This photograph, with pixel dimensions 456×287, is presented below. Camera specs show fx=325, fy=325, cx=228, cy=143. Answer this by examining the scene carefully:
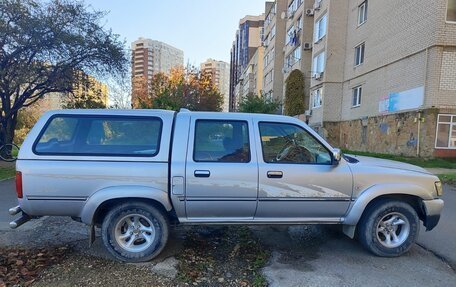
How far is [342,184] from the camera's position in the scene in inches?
165

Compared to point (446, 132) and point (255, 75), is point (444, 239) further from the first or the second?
point (255, 75)

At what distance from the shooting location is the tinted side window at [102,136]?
3996 mm

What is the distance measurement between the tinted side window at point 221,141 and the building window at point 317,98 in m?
24.6

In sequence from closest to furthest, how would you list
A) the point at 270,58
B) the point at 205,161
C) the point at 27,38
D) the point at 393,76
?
the point at 205,161 → the point at 27,38 → the point at 393,76 → the point at 270,58

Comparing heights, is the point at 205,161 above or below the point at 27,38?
below

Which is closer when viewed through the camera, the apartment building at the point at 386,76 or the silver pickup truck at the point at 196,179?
the silver pickup truck at the point at 196,179

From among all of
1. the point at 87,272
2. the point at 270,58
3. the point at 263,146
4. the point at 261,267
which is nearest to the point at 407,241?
the point at 261,267

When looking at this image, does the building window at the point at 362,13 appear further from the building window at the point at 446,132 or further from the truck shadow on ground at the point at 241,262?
the truck shadow on ground at the point at 241,262

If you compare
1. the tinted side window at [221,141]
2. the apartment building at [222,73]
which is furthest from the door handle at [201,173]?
the apartment building at [222,73]

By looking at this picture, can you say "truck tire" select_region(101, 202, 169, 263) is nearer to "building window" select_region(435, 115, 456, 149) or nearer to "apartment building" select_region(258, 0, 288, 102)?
"building window" select_region(435, 115, 456, 149)

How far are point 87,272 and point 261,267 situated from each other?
2043mm

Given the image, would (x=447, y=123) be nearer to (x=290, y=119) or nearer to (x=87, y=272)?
(x=290, y=119)

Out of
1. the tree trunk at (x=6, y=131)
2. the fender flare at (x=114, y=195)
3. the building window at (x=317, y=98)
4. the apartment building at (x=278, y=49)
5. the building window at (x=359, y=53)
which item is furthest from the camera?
the apartment building at (x=278, y=49)

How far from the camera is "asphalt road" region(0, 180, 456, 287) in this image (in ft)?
12.3
